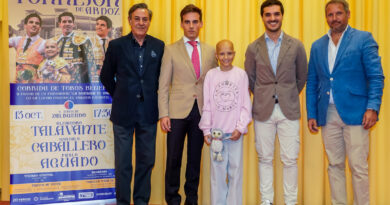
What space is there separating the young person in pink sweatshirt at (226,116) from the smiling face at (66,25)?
141 centimetres

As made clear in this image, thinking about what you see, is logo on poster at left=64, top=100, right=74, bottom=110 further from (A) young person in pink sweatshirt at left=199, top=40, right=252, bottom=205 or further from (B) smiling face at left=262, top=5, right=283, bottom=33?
(B) smiling face at left=262, top=5, right=283, bottom=33

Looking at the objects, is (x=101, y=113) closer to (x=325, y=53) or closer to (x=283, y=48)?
(x=283, y=48)

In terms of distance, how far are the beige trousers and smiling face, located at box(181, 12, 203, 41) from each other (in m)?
1.25

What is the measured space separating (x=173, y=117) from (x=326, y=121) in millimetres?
1223

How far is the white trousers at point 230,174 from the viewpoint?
8.65 feet

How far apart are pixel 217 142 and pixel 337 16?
4.35 ft

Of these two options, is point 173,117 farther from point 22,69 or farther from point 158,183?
point 22,69

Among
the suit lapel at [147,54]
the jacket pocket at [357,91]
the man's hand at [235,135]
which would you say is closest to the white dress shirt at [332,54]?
the jacket pocket at [357,91]

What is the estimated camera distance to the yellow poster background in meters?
3.23

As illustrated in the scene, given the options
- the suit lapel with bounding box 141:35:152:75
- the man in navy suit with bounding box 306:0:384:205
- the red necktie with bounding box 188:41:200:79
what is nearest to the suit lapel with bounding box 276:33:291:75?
the man in navy suit with bounding box 306:0:384:205

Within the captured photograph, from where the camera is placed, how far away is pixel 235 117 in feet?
8.50

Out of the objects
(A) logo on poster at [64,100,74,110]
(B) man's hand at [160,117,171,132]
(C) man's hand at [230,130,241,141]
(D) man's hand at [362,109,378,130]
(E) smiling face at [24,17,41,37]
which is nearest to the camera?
(D) man's hand at [362,109,378,130]

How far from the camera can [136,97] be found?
2771 millimetres

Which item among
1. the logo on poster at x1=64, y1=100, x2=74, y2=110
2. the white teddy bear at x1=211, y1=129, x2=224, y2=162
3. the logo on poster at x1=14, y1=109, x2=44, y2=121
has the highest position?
the logo on poster at x1=64, y1=100, x2=74, y2=110
